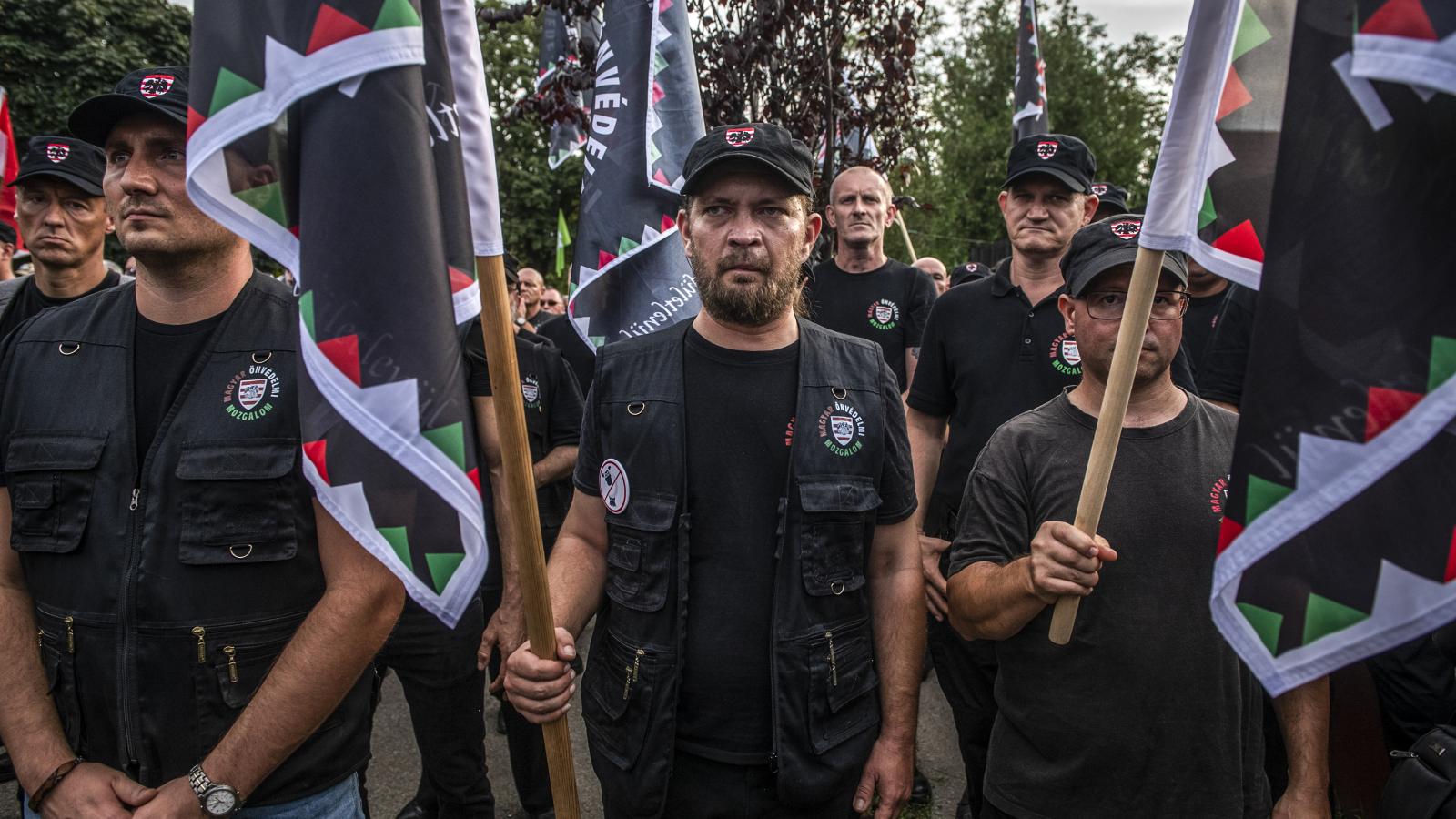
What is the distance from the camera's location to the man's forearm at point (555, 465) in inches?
186

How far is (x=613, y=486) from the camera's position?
2.55m

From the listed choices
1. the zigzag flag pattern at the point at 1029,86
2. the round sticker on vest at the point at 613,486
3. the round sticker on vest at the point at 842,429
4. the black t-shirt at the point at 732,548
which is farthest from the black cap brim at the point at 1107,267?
the zigzag flag pattern at the point at 1029,86

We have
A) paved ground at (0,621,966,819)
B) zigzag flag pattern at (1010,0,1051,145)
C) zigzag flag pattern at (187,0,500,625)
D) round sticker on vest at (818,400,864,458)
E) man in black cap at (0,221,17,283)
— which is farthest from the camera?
zigzag flag pattern at (1010,0,1051,145)

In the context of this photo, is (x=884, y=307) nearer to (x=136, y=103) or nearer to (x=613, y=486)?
(x=613, y=486)

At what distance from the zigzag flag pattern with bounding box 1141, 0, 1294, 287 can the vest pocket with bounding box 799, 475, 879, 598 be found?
962mm

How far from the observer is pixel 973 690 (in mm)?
3760

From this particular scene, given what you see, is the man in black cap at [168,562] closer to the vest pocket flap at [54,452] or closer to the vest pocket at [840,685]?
the vest pocket flap at [54,452]

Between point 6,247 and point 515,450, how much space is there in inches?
223

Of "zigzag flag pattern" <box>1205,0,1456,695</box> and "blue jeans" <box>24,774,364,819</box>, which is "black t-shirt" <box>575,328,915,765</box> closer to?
"blue jeans" <box>24,774,364,819</box>

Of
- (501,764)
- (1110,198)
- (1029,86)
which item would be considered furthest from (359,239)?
(1029,86)

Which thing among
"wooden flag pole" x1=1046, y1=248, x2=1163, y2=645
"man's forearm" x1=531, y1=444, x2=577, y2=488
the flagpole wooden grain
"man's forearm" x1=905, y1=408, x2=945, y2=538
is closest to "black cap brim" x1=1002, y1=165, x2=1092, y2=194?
"man's forearm" x1=905, y1=408, x2=945, y2=538

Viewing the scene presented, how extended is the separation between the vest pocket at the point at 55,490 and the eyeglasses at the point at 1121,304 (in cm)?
250

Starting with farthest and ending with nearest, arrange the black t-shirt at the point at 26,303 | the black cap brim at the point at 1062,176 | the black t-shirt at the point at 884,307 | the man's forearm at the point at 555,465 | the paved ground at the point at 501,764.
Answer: the black t-shirt at the point at 884,307 → the man's forearm at the point at 555,465 → the paved ground at the point at 501,764 → the black t-shirt at the point at 26,303 → the black cap brim at the point at 1062,176

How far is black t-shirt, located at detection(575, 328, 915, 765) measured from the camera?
2.44m
